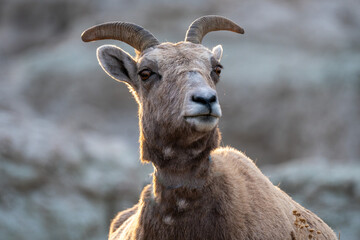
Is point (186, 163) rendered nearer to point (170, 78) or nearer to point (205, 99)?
point (205, 99)

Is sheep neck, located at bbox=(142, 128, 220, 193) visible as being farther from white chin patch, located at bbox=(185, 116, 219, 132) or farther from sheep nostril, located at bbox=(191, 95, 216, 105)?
sheep nostril, located at bbox=(191, 95, 216, 105)

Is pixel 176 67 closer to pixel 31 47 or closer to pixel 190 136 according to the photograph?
pixel 190 136

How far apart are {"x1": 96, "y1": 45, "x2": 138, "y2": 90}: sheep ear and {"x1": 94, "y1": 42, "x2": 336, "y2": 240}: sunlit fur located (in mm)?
447

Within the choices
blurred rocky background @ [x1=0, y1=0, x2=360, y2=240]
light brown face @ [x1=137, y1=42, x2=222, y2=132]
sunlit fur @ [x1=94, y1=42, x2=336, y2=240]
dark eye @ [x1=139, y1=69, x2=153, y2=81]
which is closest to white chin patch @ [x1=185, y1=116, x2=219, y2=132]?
light brown face @ [x1=137, y1=42, x2=222, y2=132]

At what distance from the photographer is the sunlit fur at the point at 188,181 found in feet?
19.6

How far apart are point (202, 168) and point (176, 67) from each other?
124 centimetres

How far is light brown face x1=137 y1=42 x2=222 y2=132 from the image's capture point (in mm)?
5789

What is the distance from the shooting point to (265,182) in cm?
686

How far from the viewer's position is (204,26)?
7.61m

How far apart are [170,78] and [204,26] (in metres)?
1.48

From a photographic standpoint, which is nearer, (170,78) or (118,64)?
(170,78)

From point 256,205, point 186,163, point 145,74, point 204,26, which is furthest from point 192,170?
point 204,26

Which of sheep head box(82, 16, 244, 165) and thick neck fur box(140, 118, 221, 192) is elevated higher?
sheep head box(82, 16, 244, 165)

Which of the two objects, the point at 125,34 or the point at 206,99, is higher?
the point at 125,34
